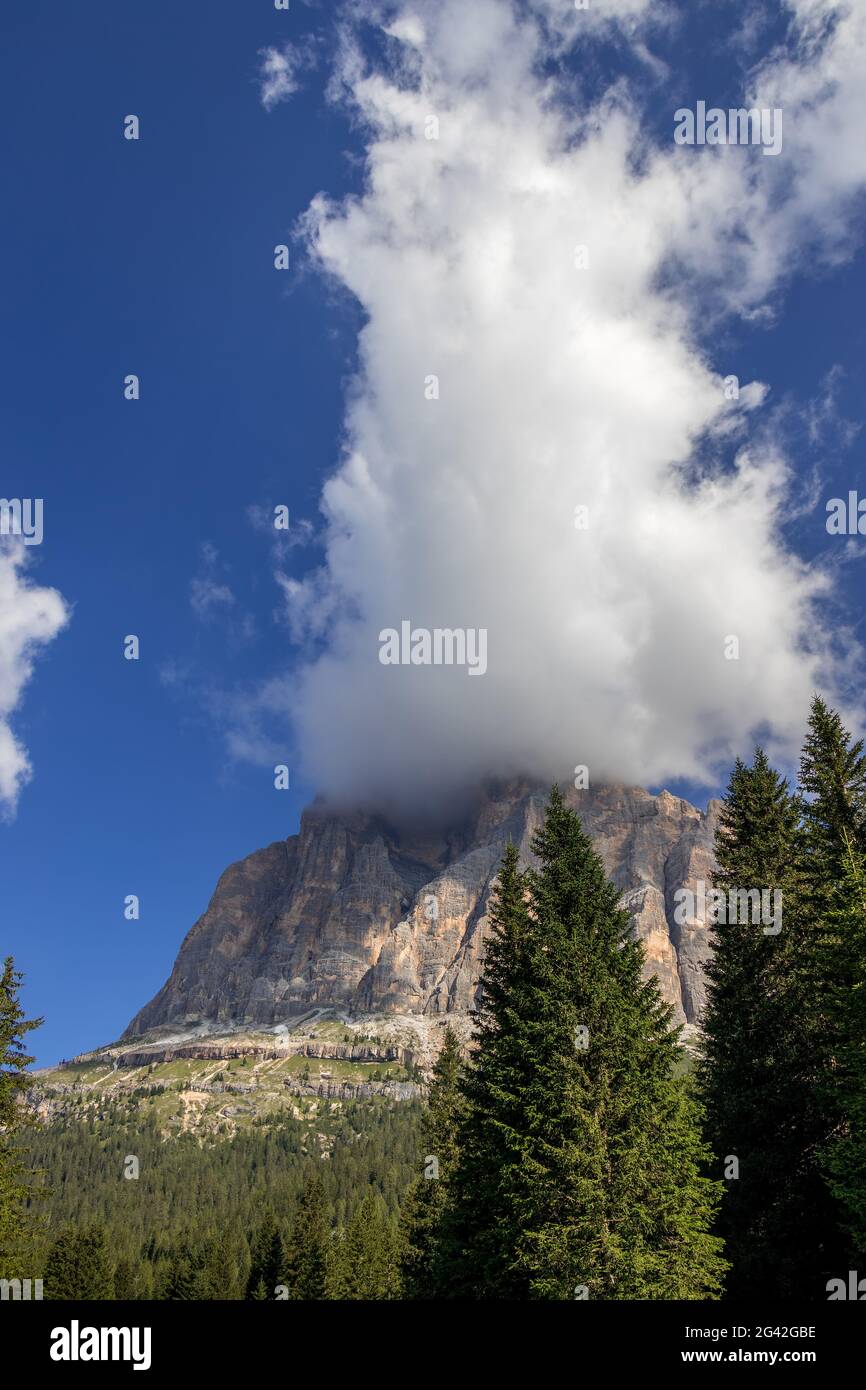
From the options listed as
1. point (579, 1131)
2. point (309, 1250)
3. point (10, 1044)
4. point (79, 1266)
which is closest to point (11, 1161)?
point (10, 1044)

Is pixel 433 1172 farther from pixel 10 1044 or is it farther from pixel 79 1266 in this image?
pixel 79 1266

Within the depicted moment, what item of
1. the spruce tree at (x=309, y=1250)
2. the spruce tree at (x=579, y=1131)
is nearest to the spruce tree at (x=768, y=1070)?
the spruce tree at (x=579, y=1131)

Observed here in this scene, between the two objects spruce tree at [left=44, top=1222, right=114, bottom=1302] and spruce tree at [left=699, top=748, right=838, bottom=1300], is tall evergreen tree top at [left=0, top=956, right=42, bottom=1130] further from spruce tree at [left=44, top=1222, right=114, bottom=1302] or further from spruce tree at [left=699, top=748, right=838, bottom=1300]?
spruce tree at [left=44, top=1222, right=114, bottom=1302]

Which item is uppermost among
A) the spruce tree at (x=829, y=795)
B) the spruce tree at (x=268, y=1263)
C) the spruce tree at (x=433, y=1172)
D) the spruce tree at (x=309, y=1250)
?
the spruce tree at (x=829, y=795)

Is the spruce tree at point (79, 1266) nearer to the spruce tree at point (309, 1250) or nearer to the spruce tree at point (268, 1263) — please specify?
the spruce tree at point (268, 1263)

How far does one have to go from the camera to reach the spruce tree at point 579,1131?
2255 centimetres

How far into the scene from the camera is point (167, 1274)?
316ft

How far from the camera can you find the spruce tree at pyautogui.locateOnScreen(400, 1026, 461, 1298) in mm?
41875

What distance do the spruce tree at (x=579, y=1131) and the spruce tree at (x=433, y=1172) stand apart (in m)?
13.5

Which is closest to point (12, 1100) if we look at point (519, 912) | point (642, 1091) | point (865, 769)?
point (519, 912)

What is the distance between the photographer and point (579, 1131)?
2381cm
